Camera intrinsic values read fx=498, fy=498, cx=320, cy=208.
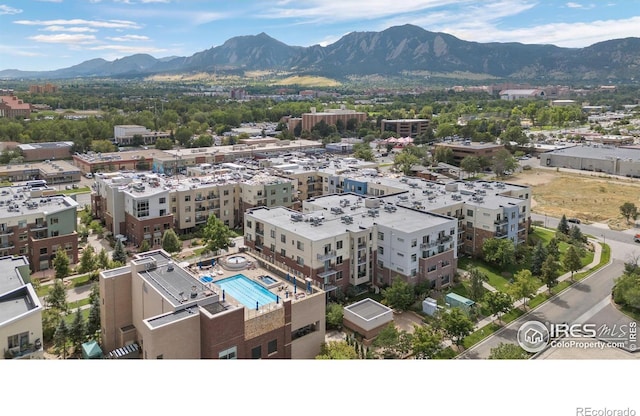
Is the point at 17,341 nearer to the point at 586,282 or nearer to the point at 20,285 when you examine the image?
the point at 20,285

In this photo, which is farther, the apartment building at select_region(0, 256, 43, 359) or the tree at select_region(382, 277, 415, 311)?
the tree at select_region(382, 277, 415, 311)

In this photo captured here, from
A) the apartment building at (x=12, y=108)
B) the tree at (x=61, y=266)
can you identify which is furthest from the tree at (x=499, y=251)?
the apartment building at (x=12, y=108)

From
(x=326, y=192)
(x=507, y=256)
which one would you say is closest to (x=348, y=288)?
(x=507, y=256)

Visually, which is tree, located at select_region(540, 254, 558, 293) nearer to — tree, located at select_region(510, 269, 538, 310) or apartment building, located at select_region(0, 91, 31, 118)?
tree, located at select_region(510, 269, 538, 310)

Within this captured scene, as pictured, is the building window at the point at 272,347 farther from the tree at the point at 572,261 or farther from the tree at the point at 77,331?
the tree at the point at 572,261

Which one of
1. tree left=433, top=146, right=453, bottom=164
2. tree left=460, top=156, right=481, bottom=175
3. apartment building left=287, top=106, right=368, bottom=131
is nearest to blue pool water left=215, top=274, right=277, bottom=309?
tree left=460, top=156, right=481, bottom=175
